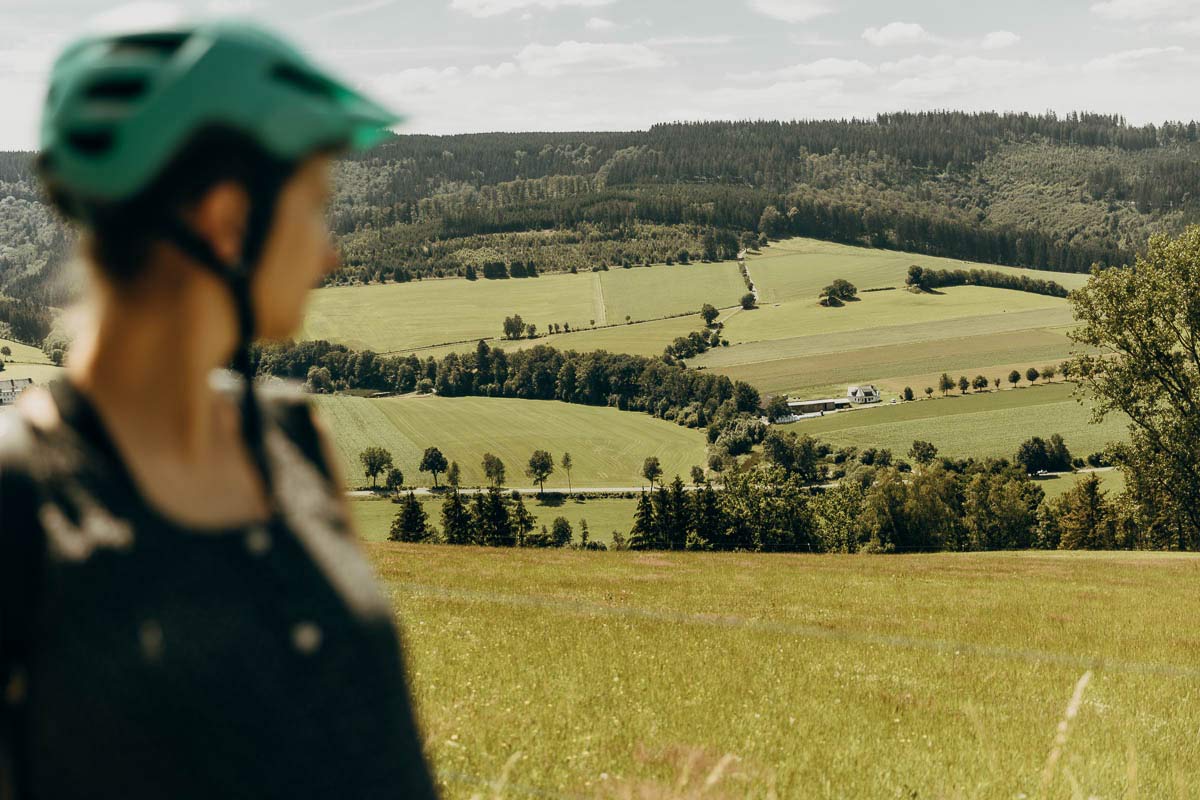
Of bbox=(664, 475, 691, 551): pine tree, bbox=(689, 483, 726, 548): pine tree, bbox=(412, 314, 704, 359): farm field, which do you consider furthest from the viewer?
bbox=(412, 314, 704, 359): farm field

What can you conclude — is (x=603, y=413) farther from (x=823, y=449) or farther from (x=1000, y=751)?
(x=1000, y=751)

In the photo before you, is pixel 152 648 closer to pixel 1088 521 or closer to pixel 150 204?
pixel 150 204

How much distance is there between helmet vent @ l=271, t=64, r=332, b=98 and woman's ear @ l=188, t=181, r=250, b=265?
21 centimetres

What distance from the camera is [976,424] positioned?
136 meters

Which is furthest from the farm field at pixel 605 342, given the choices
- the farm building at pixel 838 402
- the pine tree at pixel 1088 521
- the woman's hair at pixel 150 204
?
the woman's hair at pixel 150 204

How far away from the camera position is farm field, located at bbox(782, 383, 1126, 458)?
129 metres

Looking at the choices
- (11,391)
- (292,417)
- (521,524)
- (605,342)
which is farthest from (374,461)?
(292,417)

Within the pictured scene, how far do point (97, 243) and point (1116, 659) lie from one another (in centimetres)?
1743

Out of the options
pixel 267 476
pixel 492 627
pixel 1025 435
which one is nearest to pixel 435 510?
pixel 1025 435

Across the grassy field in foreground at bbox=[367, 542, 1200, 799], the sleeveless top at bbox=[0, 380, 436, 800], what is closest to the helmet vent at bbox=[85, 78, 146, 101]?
the sleeveless top at bbox=[0, 380, 436, 800]

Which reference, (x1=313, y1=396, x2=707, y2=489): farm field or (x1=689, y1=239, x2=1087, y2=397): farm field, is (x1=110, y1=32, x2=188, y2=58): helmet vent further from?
(x1=689, y1=239, x2=1087, y2=397): farm field

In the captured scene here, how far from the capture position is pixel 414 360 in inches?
6821

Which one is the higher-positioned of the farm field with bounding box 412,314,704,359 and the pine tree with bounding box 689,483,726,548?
the farm field with bounding box 412,314,704,359

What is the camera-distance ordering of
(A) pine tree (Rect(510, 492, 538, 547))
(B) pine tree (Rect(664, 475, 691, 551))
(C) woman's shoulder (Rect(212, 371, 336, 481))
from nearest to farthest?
(C) woman's shoulder (Rect(212, 371, 336, 481)) < (B) pine tree (Rect(664, 475, 691, 551)) < (A) pine tree (Rect(510, 492, 538, 547))
